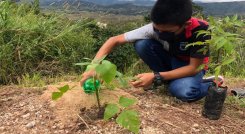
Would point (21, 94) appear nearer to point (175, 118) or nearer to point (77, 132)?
point (77, 132)

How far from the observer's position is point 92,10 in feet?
20.2

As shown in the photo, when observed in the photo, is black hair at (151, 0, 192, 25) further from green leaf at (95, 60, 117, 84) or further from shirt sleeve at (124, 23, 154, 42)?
green leaf at (95, 60, 117, 84)

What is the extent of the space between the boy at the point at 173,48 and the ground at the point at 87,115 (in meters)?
0.14

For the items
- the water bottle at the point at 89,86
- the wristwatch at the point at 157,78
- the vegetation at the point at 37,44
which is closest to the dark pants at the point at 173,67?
the wristwatch at the point at 157,78

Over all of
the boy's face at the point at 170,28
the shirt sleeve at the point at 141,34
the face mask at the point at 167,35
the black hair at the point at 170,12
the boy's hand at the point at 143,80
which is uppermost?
the black hair at the point at 170,12

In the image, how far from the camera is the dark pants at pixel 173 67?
10.3 ft

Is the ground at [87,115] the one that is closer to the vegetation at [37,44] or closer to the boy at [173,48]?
the boy at [173,48]

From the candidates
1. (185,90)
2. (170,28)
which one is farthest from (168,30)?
(185,90)

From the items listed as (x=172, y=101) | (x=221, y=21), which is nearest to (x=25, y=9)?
(x=172, y=101)

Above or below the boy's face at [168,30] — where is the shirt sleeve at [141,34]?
below

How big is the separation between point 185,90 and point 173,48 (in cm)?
39

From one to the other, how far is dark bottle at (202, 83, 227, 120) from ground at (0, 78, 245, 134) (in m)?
0.05

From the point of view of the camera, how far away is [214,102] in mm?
2787

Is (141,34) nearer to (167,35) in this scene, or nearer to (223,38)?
(167,35)
